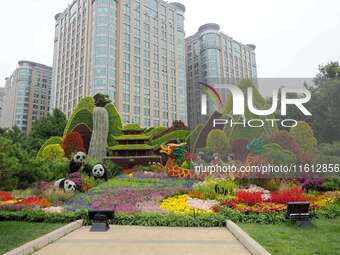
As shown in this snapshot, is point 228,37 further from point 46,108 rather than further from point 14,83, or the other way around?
point 14,83

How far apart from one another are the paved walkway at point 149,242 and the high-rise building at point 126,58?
62.5m

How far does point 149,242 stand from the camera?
7.20 meters

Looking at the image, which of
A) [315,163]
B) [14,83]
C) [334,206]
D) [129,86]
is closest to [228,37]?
[129,86]

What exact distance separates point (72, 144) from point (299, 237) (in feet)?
74.8

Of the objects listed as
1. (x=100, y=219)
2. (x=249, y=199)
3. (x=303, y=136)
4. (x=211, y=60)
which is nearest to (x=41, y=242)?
(x=100, y=219)

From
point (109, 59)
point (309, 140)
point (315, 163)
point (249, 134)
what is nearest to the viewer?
point (315, 163)

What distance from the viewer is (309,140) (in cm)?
2072

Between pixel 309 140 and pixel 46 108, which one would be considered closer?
pixel 309 140

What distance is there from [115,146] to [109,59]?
4673 centimetres

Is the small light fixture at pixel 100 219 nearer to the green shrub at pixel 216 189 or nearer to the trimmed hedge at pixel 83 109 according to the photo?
the green shrub at pixel 216 189

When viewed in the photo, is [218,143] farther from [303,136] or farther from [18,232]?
[18,232]

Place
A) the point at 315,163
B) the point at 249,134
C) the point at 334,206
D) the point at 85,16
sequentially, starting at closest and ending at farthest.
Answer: the point at 334,206 → the point at 315,163 → the point at 249,134 → the point at 85,16

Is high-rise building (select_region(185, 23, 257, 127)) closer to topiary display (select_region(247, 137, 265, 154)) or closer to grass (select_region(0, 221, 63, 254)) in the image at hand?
topiary display (select_region(247, 137, 265, 154))

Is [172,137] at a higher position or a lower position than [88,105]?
lower
